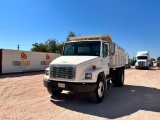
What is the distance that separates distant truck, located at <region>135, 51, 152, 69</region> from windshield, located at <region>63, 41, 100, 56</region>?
3018 centimetres

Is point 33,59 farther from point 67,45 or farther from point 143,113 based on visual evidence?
point 143,113

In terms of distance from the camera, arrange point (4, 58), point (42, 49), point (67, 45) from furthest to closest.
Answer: point (42, 49) < point (4, 58) < point (67, 45)

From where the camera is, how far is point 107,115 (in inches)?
238

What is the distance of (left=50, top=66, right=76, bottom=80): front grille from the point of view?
6.96 m

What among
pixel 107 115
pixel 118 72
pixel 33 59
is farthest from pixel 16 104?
pixel 33 59

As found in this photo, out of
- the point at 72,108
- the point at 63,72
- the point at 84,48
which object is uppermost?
the point at 84,48

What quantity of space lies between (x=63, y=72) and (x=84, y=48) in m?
1.87

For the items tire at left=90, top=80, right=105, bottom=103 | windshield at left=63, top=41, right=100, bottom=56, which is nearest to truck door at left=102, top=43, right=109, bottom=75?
windshield at left=63, top=41, right=100, bottom=56

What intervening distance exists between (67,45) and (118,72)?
4.66 m

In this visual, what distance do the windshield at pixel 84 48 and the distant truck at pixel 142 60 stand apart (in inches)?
1188

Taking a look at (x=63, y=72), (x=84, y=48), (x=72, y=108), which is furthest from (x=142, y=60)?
(x=72, y=108)

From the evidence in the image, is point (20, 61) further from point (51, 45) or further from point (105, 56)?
point (51, 45)

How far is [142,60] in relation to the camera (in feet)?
119

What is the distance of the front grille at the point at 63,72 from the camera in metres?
6.96
